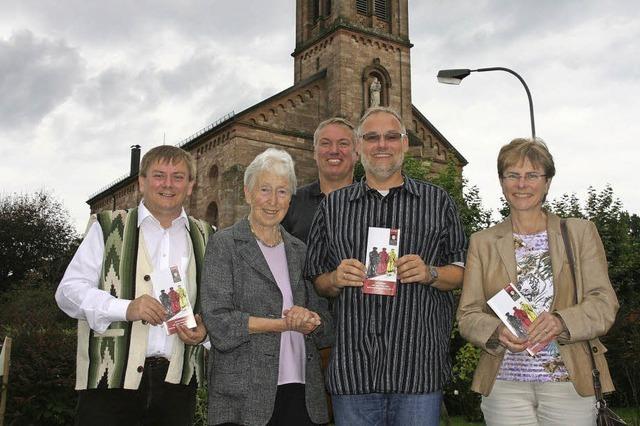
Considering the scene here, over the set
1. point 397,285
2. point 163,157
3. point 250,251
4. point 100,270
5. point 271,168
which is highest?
point 163,157

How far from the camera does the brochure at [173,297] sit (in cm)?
404

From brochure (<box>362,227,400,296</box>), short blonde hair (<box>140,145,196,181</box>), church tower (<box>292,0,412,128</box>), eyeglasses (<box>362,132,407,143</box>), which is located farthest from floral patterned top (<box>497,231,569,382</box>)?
church tower (<box>292,0,412,128</box>)

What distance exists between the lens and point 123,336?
13.4ft

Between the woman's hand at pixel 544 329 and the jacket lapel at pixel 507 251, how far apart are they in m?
0.40

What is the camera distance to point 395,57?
30.9 meters

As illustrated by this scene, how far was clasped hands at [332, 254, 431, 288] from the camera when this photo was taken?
12.1 feet

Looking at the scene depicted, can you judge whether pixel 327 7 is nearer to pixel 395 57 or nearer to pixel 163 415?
pixel 395 57

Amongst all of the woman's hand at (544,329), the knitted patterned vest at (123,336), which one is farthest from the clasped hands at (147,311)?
the woman's hand at (544,329)

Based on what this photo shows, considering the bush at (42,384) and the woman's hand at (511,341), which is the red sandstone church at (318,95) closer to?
the bush at (42,384)

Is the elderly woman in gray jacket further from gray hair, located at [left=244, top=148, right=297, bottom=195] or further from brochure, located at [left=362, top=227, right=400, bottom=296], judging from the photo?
brochure, located at [left=362, top=227, right=400, bottom=296]

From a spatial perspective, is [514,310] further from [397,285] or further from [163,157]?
[163,157]

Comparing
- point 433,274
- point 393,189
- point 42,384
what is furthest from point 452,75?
point 433,274

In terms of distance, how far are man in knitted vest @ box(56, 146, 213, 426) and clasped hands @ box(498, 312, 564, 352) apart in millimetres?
1950

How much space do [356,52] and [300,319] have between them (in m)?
27.3
